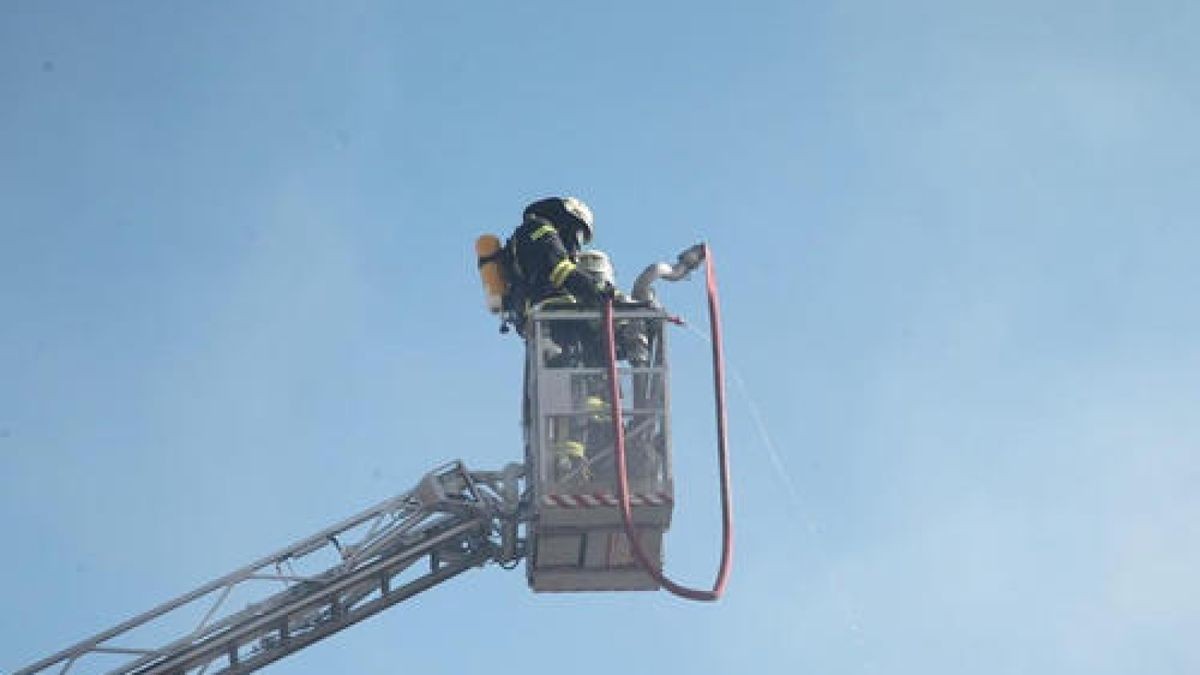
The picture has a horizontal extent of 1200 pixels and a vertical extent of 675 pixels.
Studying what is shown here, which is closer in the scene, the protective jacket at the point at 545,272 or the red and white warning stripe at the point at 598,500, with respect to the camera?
the red and white warning stripe at the point at 598,500

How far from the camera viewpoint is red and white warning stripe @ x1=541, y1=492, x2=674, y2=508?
18656 millimetres

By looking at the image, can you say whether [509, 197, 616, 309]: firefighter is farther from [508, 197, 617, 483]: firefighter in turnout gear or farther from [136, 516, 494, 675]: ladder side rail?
[136, 516, 494, 675]: ladder side rail

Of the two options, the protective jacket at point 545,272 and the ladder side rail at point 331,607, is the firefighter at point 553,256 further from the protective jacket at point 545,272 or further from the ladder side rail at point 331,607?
the ladder side rail at point 331,607

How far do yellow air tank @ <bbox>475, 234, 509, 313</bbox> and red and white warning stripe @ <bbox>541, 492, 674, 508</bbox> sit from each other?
85.4 inches

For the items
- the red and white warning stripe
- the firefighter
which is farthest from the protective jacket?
the red and white warning stripe

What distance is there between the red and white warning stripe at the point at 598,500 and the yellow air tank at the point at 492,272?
7.11ft

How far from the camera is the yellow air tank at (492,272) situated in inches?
789

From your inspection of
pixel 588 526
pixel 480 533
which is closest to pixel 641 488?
pixel 588 526

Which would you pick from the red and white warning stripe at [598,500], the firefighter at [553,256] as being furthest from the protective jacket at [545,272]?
the red and white warning stripe at [598,500]

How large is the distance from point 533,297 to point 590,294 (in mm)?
503

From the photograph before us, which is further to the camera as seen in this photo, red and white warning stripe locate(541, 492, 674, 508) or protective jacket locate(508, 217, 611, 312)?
protective jacket locate(508, 217, 611, 312)

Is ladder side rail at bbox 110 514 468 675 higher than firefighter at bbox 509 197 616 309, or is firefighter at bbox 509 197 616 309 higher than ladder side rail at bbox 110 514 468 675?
firefighter at bbox 509 197 616 309

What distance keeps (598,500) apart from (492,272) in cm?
255

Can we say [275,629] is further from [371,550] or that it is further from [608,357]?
[608,357]
